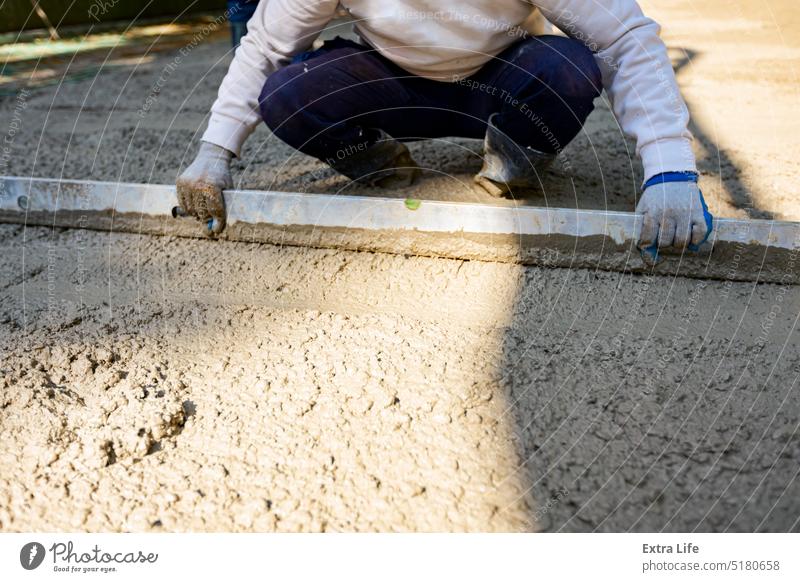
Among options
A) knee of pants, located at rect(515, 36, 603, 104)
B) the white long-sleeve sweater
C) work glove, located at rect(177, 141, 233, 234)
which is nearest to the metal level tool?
work glove, located at rect(177, 141, 233, 234)

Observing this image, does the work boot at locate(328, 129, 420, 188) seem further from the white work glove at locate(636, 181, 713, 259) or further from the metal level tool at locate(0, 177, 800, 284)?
the white work glove at locate(636, 181, 713, 259)

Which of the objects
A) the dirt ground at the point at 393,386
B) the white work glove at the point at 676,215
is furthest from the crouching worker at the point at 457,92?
the dirt ground at the point at 393,386

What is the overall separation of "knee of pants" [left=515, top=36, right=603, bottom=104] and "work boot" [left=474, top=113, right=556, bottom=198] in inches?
5.9

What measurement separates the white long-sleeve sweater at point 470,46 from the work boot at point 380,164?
0.66 feet

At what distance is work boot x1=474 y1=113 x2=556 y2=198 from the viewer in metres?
1.62

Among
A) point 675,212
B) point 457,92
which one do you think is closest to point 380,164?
point 457,92

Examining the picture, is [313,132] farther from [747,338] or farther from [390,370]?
[747,338]

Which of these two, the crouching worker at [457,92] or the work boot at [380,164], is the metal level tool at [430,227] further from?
the work boot at [380,164]

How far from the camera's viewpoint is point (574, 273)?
1.45 m

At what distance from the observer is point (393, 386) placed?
115 centimetres

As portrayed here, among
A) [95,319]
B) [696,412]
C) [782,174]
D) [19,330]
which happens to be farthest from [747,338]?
[19,330]

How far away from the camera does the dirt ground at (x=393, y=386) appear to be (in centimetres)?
94

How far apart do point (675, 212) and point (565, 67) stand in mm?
429

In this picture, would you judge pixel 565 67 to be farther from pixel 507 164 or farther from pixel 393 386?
pixel 393 386
